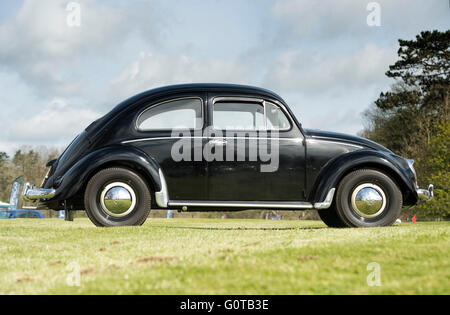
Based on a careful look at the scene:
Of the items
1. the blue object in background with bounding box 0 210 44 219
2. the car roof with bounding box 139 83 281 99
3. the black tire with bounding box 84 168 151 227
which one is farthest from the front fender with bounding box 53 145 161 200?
the blue object in background with bounding box 0 210 44 219

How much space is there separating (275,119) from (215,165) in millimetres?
1287

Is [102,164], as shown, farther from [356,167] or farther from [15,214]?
[15,214]

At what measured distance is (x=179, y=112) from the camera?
26.8 ft

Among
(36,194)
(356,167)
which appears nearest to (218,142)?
(356,167)

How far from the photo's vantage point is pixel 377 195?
815 centimetres

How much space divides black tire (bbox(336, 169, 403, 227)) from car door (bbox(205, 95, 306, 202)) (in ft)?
2.10

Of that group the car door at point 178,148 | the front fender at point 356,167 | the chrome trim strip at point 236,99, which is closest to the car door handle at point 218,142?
the car door at point 178,148

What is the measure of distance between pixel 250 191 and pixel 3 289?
4.42m

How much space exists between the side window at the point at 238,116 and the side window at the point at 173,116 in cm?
29

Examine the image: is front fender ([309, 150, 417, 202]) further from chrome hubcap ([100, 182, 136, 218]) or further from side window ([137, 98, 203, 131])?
chrome hubcap ([100, 182, 136, 218])

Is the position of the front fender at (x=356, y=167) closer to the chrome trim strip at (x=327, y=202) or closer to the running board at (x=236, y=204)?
the chrome trim strip at (x=327, y=202)

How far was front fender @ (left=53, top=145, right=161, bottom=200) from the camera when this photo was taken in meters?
7.71

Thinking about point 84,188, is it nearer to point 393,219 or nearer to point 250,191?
point 250,191

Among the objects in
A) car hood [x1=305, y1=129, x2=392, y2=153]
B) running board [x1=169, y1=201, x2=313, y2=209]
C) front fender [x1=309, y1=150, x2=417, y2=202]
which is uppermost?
car hood [x1=305, y1=129, x2=392, y2=153]
